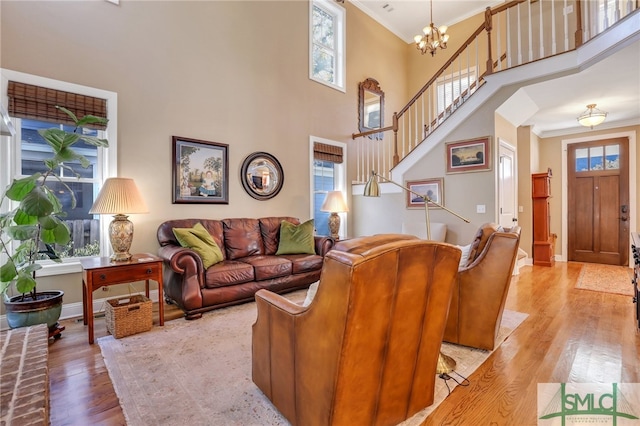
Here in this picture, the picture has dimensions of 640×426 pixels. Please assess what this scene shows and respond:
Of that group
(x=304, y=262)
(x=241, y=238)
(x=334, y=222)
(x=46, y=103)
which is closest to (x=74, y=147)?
(x=46, y=103)

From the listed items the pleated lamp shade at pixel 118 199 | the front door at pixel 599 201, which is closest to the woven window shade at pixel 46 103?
the pleated lamp shade at pixel 118 199

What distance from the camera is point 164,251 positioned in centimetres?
329

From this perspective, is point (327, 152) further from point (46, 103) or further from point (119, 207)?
point (46, 103)

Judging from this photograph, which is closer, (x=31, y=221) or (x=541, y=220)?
(x=31, y=221)

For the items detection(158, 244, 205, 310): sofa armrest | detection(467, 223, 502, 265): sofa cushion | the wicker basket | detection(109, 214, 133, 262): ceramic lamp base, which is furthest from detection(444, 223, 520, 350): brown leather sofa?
detection(109, 214, 133, 262): ceramic lamp base

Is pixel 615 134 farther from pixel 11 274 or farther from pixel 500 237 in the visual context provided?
pixel 11 274

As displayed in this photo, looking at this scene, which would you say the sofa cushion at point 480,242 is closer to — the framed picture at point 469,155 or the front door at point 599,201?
the framed picture at point 469,155

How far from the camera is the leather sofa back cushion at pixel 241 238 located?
3965mm

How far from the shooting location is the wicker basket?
2650 millimetres

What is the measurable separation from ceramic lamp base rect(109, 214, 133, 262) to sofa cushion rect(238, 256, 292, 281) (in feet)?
4.03

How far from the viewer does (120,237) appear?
2969 millimetres

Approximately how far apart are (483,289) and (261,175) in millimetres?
3423

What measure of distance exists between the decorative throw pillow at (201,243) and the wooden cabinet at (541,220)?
578 cm

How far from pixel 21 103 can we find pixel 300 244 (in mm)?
3247
